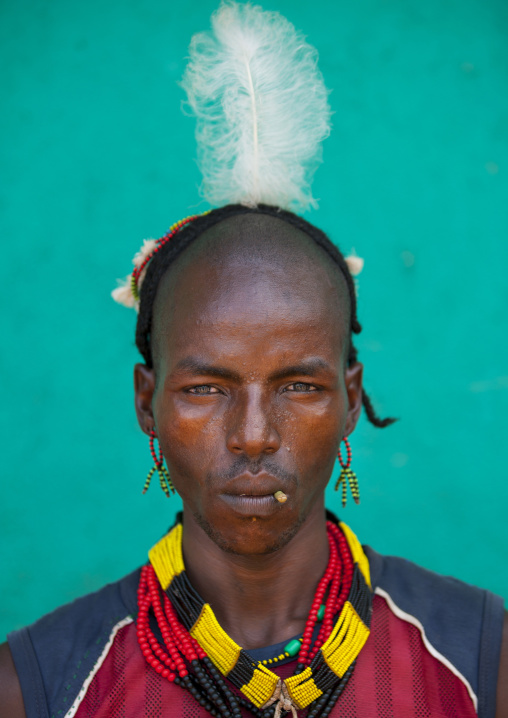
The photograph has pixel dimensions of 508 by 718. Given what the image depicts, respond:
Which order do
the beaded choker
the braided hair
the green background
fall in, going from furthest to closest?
the green background < the braided hair < the beaded choker

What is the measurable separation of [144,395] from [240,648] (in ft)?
2.53

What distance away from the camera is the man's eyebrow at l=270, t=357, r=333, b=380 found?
6.44ft

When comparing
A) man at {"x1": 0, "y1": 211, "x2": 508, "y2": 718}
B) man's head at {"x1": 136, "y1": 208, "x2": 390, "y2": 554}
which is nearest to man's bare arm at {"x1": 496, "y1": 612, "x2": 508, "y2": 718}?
man at {"x1": 0, "y1": 211, "x2": 508, "y2": 718}

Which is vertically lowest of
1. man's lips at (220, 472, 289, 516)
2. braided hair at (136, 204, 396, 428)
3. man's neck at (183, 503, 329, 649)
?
man's neck at (183, 503, 329, 649)

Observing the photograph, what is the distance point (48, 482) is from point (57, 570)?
0.38 metres

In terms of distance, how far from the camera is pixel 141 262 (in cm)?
243

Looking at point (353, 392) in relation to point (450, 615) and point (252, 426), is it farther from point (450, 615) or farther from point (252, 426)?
point (450, 615)

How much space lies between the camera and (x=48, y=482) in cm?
329

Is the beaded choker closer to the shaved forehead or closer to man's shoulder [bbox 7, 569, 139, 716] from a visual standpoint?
man's shoulder [bbox 7, 569, 139, 716]

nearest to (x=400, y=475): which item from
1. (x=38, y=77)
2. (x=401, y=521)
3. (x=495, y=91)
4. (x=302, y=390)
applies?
(x=401, y=521)

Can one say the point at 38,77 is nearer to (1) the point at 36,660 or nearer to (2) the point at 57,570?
(2) the point at 57,570

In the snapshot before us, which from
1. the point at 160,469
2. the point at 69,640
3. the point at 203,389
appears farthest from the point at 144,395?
the point at 69,640

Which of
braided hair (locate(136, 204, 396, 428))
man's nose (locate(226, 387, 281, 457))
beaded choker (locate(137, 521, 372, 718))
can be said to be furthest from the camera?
braided hair (locate(136, 204, 396, 428))

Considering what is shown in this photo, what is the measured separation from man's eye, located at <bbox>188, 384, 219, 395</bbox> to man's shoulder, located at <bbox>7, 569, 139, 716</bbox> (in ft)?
2.15
